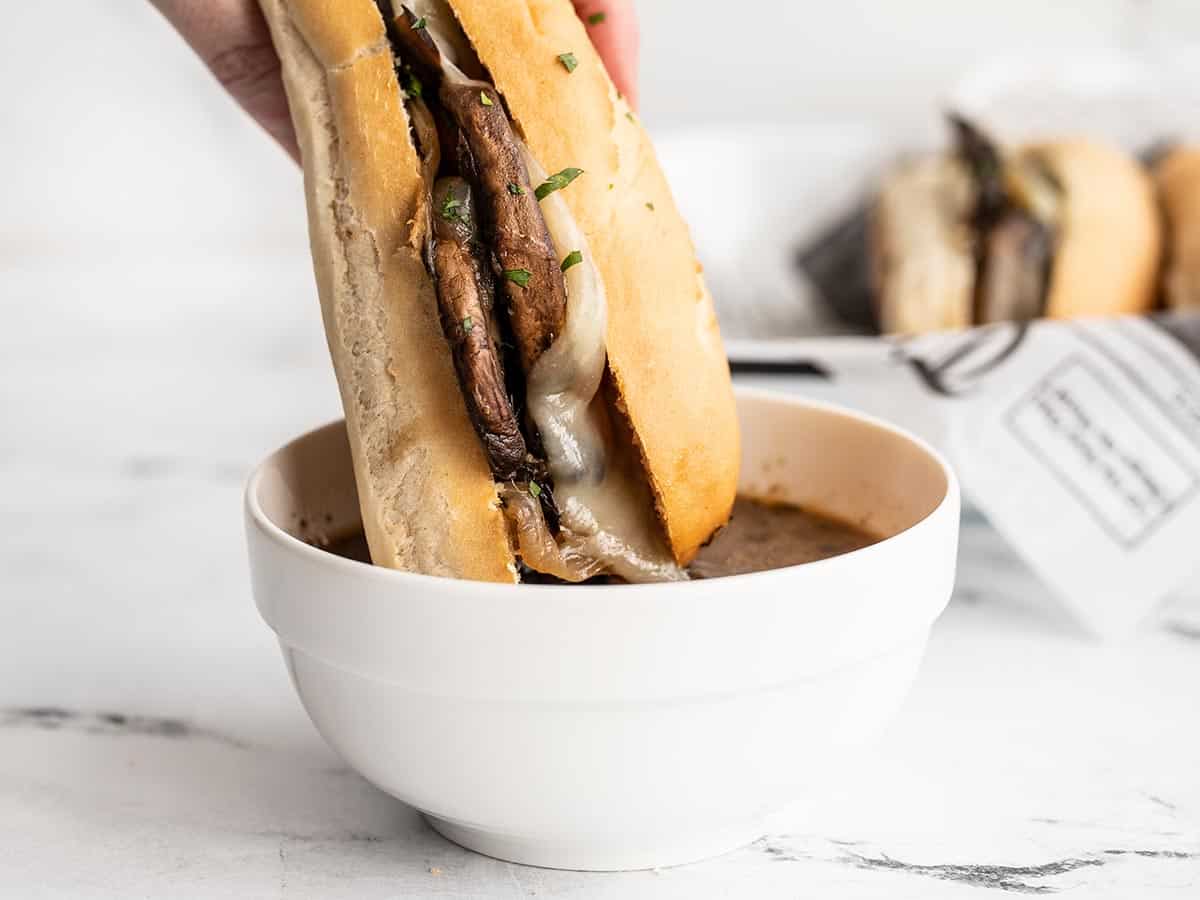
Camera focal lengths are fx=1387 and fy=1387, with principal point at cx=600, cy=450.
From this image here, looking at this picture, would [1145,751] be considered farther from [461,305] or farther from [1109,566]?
[461,305]

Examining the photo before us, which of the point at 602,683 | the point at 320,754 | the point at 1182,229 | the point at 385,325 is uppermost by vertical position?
the point at 385,325

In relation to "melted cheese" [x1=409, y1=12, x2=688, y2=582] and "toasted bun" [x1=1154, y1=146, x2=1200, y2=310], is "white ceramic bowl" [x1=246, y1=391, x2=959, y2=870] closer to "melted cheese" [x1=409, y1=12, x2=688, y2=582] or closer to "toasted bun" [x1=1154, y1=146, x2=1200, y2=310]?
"melted cheese" [x1=409, y1=12, x2=688, y2=582]

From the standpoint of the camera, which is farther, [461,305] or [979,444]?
[979,444]

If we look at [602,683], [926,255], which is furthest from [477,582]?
[926,255]

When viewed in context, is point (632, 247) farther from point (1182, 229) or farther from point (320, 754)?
point (1182, 229)

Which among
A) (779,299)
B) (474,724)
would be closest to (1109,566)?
(474,724)

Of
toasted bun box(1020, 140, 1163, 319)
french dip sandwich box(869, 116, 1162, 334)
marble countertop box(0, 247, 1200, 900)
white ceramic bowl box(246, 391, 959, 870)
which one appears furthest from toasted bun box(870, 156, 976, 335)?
white ceramic bowl box(246, 391, 959, 870)

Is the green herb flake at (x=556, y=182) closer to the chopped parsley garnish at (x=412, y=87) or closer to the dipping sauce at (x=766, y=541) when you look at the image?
the chopped parsley garnish at (x=412, y=87)
